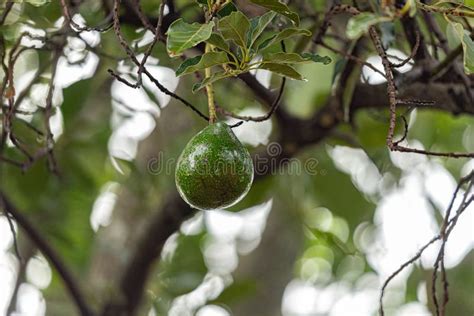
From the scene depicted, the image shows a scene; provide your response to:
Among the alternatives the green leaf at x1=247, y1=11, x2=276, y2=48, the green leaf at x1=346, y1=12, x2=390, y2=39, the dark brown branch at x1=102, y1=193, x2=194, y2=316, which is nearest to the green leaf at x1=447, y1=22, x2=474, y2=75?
the green leaf at x1=346, y1=12, x2=390, y2=39

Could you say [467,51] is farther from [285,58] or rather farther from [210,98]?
[210,98]

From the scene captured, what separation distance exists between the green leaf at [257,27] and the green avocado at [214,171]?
4.4 inches

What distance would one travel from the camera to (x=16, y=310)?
166 cm

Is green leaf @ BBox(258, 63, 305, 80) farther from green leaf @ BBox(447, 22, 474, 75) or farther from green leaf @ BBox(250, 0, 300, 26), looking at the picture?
green leaf @ BBox(447, 22, 474, 75)

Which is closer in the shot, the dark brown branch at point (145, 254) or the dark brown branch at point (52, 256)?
the dark brown branch at point (52, 256)

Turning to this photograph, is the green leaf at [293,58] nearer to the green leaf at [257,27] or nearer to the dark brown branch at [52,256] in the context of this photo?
the green leaf at [257,27]

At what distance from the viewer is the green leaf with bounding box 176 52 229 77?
0.81 meters

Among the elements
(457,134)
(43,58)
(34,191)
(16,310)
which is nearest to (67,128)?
(34,191)

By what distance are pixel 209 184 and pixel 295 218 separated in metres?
1.47

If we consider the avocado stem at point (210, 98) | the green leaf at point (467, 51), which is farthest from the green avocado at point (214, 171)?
the green leaf at point (467, 51)

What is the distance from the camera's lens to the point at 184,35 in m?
0.80

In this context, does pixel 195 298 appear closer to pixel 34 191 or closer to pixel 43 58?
pixel 34 191

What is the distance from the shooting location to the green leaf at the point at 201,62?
815 millimetres

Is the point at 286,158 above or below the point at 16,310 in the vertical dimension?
above
